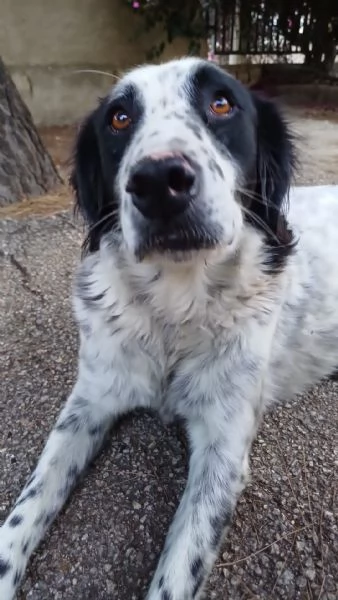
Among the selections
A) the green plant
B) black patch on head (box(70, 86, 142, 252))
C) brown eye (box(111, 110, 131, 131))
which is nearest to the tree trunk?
black patch on head (box(70, 86, 142, 252))

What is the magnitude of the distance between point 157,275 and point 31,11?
5.14 m

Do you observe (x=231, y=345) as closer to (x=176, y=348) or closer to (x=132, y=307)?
(x=176, y=348)

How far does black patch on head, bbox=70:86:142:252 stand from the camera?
178cm

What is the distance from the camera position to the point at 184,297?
6.00 feet

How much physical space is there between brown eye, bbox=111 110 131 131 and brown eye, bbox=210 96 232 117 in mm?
254

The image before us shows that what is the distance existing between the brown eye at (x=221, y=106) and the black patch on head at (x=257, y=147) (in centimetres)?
1

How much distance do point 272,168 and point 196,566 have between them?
48.9 inches

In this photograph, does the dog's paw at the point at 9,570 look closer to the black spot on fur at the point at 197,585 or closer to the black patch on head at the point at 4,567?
the black patch on head at the point at 4,567

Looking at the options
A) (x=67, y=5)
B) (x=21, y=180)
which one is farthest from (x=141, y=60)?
(x=21, y=180)

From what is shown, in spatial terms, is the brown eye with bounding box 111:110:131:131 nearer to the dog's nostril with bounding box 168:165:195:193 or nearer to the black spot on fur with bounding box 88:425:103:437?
the dog's nostril with bounding box 168:165:195:193

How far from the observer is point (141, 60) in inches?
269

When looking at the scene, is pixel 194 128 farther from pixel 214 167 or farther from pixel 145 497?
pixel 145 497

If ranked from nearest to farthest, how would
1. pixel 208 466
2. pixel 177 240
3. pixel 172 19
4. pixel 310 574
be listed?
pixel 177 240 < pixel 310 574 < pixel 208 466 < pixel 172 19

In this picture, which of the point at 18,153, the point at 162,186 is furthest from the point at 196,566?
the point at 18,153
